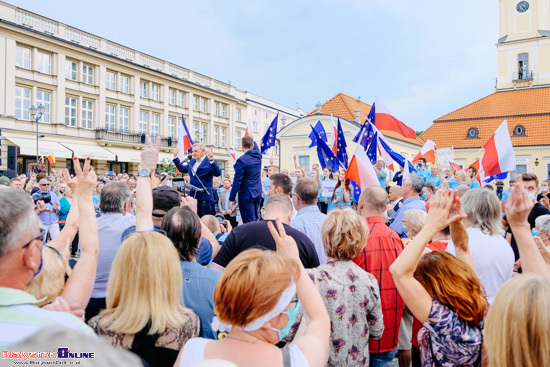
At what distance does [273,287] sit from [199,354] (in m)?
0.42

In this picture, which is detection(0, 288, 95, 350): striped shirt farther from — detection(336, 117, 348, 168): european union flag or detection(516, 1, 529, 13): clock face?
detection(516, 1, 529, 13): clock face

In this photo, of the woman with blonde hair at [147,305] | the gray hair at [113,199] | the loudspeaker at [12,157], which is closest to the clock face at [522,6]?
the loudspeaker at [12,157]

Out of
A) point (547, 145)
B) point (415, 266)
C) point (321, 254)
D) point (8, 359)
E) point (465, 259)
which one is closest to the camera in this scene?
point (8, 359)

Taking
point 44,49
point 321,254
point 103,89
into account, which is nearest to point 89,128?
point 103,89

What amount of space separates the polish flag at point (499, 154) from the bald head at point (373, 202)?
554cm

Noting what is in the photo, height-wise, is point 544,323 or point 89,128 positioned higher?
point 89,128

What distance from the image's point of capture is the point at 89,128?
36.6 m

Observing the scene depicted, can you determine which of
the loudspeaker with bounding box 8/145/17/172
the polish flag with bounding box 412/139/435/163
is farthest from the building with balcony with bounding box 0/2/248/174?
the polish flag with bounding box 412/139/435/163

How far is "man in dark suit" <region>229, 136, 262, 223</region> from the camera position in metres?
7.98

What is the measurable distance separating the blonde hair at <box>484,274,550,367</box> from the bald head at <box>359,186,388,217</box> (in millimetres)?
2248

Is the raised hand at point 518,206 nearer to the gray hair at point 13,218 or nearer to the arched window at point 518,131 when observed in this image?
the gray hair at point 13,218

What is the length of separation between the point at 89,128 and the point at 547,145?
3992cm

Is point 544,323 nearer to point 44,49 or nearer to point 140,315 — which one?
point 140,315

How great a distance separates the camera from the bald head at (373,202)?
12.8ft
